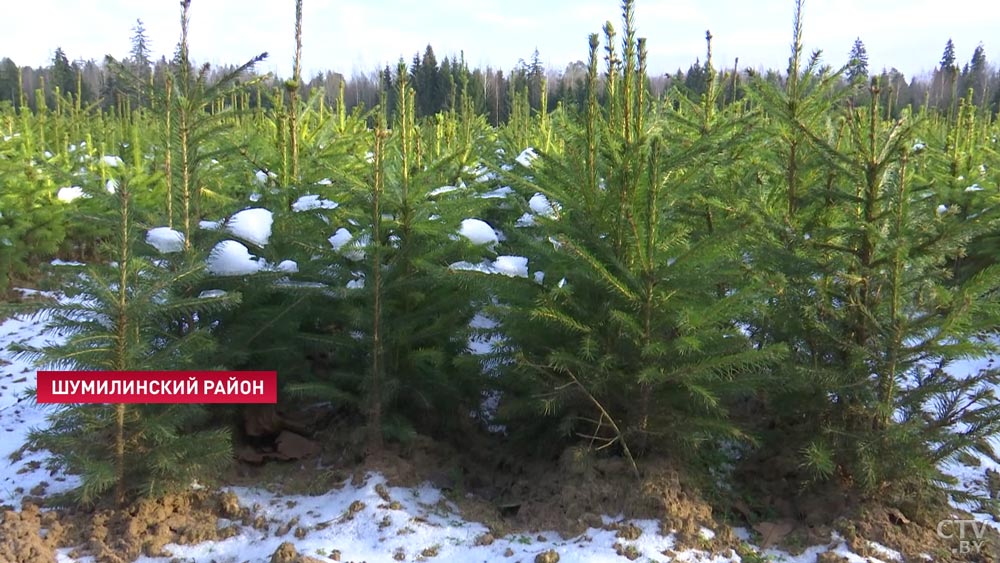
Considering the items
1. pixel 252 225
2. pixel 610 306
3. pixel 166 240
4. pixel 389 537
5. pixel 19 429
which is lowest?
pixel 389 537

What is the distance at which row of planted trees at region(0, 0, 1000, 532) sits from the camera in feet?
11.3

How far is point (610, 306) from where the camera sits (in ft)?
12.3

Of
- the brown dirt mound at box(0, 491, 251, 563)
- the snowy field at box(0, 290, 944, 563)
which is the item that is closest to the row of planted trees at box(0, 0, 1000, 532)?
the brown dirt mound at box(0, 491, 251, 563)

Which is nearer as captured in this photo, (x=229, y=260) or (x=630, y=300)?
(x=630, y=300)

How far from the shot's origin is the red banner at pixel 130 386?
344cm

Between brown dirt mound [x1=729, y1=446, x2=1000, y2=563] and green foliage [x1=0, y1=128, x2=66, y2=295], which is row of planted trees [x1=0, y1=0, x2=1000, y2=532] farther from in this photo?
green foliage [x1=0, y1=128, x2=66, y2=295]

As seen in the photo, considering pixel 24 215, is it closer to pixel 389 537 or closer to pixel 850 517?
pixel 389 537

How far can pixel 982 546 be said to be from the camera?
11.1ft

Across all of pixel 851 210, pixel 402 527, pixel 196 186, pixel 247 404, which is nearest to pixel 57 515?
pixel 247 404

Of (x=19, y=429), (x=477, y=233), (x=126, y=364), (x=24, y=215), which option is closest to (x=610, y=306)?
(x=477, y=233)

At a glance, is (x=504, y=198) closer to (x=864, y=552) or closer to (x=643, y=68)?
(x=643, y=68)

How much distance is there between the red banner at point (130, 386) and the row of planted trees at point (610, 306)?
7 centimetres

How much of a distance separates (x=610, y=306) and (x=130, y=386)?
2.48 metres

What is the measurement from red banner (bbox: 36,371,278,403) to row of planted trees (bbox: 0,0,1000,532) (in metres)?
0.07
